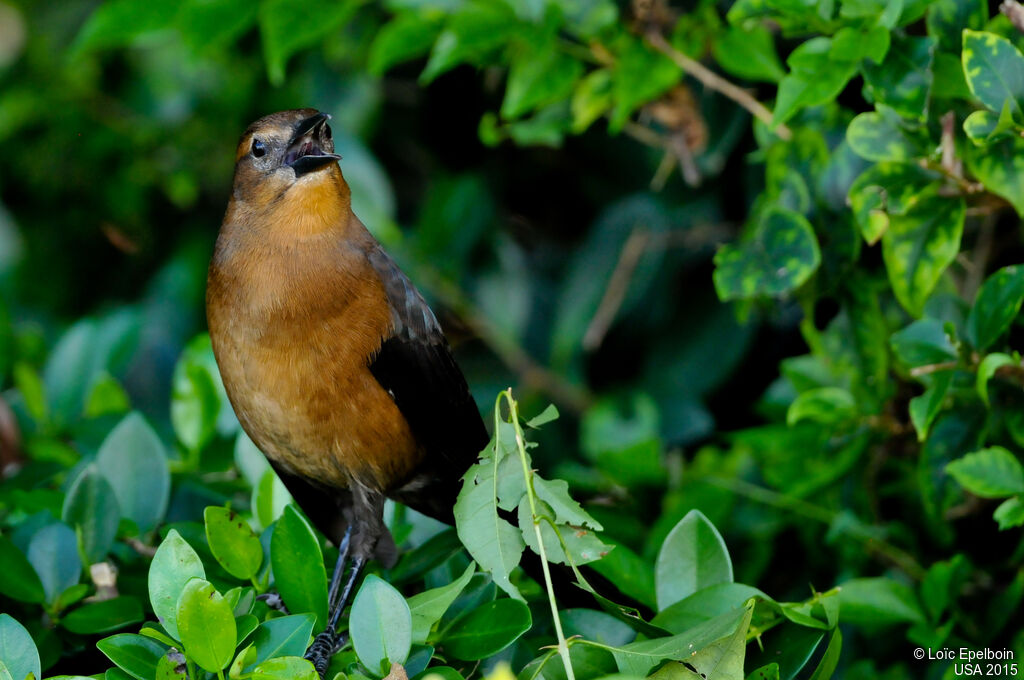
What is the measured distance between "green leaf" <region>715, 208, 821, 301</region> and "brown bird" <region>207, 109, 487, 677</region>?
67 cm

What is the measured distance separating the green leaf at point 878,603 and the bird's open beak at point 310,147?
1.46m

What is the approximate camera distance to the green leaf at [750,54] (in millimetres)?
2633

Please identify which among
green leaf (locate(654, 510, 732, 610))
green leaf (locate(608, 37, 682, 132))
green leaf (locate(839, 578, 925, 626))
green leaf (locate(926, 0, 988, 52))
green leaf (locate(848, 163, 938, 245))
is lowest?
green leaf (locate(839, 578, 925, 626))

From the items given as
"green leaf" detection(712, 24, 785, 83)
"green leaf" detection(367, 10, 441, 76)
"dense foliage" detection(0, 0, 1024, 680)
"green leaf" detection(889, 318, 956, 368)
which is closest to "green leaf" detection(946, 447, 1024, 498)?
"dense foliage" detection(0, 0, 1024, 680)

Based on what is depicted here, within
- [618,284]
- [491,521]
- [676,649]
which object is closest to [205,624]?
[491,521]

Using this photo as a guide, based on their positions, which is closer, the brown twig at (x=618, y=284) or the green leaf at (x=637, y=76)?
the green leaf at (x=637, y=76)

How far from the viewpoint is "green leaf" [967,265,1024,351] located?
210cm

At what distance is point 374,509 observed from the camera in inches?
101

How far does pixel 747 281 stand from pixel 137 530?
4.72 ft

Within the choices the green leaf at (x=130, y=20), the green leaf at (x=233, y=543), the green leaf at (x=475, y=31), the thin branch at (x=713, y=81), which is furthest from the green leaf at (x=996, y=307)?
the green leaf at (x=130, y=20)

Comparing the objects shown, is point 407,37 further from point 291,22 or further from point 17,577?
point 17,577

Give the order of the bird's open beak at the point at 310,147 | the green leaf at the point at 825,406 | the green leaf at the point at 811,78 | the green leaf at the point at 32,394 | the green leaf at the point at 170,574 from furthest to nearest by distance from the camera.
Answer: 1. the green leaf at the point at 32,394
2. the green leaf at the point at 825,406
3. the bird's open beak at the point at 310,147
4. the green leaf at the point at 811,78
5. the green leaf at the point at 170,574

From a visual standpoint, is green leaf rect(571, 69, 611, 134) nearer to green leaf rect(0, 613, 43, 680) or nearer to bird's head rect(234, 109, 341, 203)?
bird's head rect(234, 109, 341, 203)

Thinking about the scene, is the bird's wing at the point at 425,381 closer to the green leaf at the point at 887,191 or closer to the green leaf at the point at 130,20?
the green leaf at the point at 887,191
